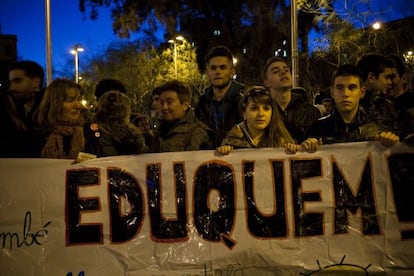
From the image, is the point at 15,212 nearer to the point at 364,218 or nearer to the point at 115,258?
the point at 115,258

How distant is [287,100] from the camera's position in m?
4.86

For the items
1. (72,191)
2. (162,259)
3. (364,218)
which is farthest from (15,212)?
(364,218)

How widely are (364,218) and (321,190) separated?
35 cm

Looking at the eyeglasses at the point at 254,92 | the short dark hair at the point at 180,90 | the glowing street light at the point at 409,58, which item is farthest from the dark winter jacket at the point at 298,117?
the glowing street light at the point at 409,58

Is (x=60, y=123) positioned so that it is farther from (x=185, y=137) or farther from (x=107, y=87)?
(x=107, y=87)

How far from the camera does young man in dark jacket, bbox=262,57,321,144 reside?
4.70 m

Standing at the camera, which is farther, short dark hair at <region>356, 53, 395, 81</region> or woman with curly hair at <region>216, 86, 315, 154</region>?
short dark hair at <region>356, 53, 395, 81</region>

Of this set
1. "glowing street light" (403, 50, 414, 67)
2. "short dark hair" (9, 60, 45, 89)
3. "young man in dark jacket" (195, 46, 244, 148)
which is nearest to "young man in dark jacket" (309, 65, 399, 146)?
"young man in dark jacket" (195, 46, 244, 148)

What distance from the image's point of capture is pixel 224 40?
30.3 m

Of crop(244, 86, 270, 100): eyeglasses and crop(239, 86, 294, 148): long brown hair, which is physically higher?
crop(244, 86, 270, 100): eyeglasses

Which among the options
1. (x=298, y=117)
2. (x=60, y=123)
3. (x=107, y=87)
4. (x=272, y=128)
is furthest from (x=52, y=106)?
(x=298, y=117)

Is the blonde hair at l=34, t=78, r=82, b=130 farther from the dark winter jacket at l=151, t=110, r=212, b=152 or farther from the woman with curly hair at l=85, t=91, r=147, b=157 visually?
the dark winter jacket at l=151, t=110, r=212, b=152

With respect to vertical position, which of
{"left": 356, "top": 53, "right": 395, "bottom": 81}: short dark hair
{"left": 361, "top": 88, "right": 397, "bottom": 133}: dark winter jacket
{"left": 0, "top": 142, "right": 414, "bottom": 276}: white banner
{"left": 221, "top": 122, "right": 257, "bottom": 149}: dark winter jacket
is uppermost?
{"left": 356, "top": 53, "right": 395, "bottom": 81}: short dark hair

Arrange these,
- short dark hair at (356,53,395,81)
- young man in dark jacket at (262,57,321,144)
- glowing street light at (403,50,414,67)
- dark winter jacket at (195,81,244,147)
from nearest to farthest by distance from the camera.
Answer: young man in dark jacket at (262,57,321,144) → short dark hair at (356,53,395,81) → dark winter jacket at (195,81,244,147) → glowing street light at (403,50,414,67)
